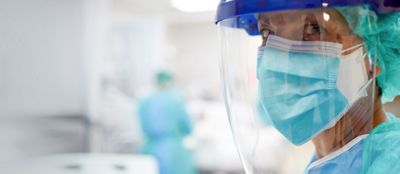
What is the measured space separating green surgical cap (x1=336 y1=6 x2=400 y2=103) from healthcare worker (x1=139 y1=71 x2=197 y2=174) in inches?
75.3

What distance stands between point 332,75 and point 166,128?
1945mm

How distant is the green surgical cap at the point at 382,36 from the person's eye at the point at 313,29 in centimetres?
4

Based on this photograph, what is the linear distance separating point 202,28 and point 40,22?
3.67 meters

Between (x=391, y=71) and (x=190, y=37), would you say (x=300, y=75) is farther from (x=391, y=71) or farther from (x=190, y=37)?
(x=190, y=37)

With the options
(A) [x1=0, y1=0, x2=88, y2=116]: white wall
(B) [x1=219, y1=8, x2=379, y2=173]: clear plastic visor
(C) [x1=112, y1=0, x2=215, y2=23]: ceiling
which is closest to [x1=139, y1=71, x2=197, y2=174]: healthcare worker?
(C) [x1=112, y1=0, x2=215, y2=23]: ceiling

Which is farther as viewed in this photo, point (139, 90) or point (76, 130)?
point (139, 90)

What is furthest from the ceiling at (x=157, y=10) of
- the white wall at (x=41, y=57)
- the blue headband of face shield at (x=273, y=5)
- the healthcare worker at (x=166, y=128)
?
the blue headband of face shield at (x=273, y=5)

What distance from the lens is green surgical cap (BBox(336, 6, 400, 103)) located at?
56 centimetres

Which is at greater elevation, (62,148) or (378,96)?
(378,96)

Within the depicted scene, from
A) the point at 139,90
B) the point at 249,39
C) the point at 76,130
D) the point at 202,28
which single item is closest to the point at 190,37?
the point at 202,28

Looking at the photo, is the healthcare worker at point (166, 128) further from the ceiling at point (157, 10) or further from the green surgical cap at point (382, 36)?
the green surgical cap at point (382, 36)

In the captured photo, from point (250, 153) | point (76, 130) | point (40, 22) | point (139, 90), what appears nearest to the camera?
point (250, 153)

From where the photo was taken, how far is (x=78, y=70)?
104 cm

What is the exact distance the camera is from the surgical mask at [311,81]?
582mm
